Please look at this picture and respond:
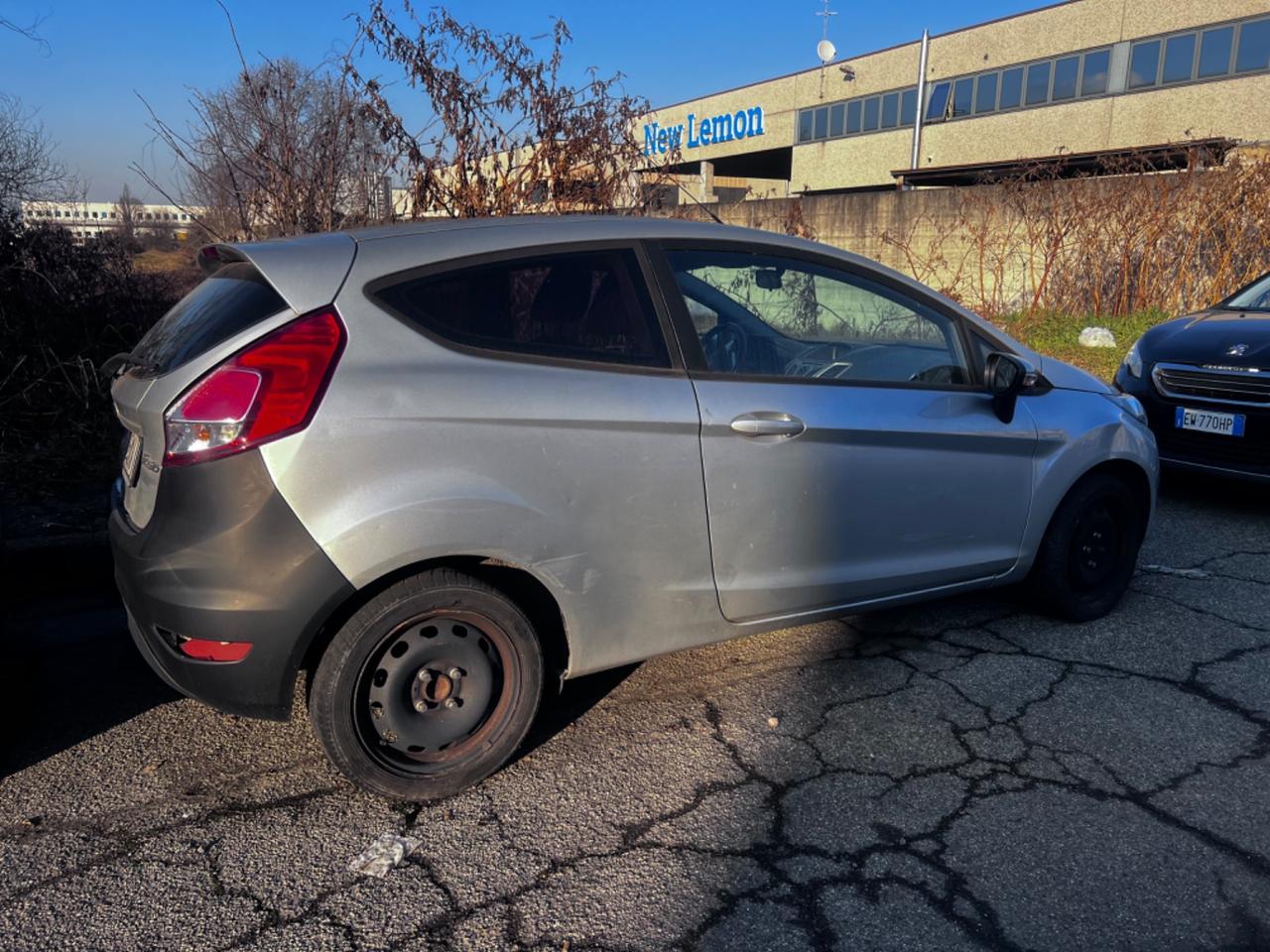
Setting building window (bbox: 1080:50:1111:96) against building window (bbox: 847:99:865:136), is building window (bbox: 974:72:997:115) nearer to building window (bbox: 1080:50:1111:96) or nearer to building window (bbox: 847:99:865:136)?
building window (bbox: 1080:50:1111:96)

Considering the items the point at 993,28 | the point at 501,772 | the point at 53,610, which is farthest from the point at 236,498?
the point at 993,28

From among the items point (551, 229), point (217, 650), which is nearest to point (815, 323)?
point (551, 229)

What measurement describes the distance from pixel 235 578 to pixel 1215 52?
31.6 meters

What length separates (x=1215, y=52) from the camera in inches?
1034

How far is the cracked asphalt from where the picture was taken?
2307 mm

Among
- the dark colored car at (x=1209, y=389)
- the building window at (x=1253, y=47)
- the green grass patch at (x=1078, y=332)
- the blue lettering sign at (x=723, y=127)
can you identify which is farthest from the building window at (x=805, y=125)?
the dark colored car at (x=1209, y=389)

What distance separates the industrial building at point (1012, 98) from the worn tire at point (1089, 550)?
12350 mm

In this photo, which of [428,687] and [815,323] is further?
[815,323]

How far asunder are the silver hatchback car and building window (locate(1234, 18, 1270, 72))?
28.4 m

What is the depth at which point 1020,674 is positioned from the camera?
3646mm

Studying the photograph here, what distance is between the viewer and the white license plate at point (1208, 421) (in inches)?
225

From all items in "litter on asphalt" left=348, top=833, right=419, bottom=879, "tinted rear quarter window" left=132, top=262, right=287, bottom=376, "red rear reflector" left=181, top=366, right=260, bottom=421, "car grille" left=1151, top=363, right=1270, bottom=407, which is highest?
"tinted rear quarter window" left=132, top=262, right=287, bottom=376

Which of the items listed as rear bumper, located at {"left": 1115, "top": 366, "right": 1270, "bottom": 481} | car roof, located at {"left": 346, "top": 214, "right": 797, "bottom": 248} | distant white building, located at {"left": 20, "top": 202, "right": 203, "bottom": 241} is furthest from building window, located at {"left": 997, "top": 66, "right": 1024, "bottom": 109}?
car roof, located at {"left": 346, "top": 214, "right": 797, "bottom": 248}

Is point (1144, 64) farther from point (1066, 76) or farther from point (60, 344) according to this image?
point (60, 344)
